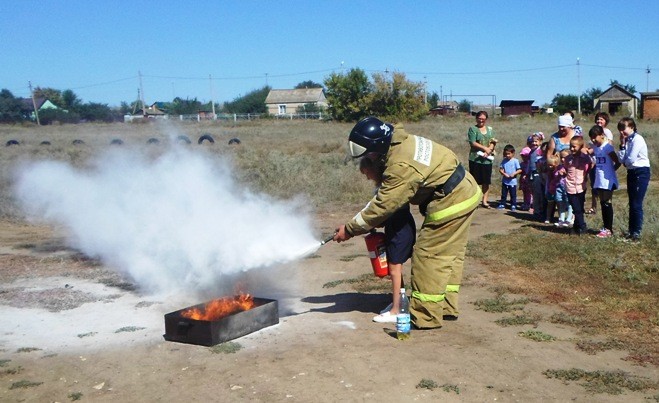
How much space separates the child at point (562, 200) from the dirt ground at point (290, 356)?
150 inches

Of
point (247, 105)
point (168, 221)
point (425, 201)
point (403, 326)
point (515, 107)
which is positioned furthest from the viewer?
point (247, 105)

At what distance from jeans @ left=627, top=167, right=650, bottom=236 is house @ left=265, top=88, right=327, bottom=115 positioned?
103122 millimetres

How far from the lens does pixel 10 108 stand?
83375 mm

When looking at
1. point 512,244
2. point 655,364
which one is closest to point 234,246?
point 655,364

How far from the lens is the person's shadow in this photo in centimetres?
753

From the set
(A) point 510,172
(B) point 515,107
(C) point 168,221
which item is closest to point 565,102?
(B) point 515,107

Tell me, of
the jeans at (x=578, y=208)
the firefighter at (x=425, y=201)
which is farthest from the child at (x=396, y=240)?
the jeans at (x=578, y=208)

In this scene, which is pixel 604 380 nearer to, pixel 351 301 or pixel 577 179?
pixel 351 301

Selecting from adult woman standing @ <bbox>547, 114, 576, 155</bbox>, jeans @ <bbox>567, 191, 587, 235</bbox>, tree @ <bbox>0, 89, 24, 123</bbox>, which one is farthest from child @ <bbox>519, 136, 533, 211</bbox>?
tree @ <bbox>0, 89, 24, 123</bbox>

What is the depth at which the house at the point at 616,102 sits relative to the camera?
62356 mm

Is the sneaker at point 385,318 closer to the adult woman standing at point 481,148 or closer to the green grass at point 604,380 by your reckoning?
the green grass at point 604,380

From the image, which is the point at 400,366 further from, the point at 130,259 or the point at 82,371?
the point at 130,259

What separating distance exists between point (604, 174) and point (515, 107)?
224 feet

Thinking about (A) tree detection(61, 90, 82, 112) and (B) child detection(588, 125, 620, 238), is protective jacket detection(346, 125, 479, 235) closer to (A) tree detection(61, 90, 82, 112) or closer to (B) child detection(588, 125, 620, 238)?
(B) child detection(588, 125, 620, 238)
